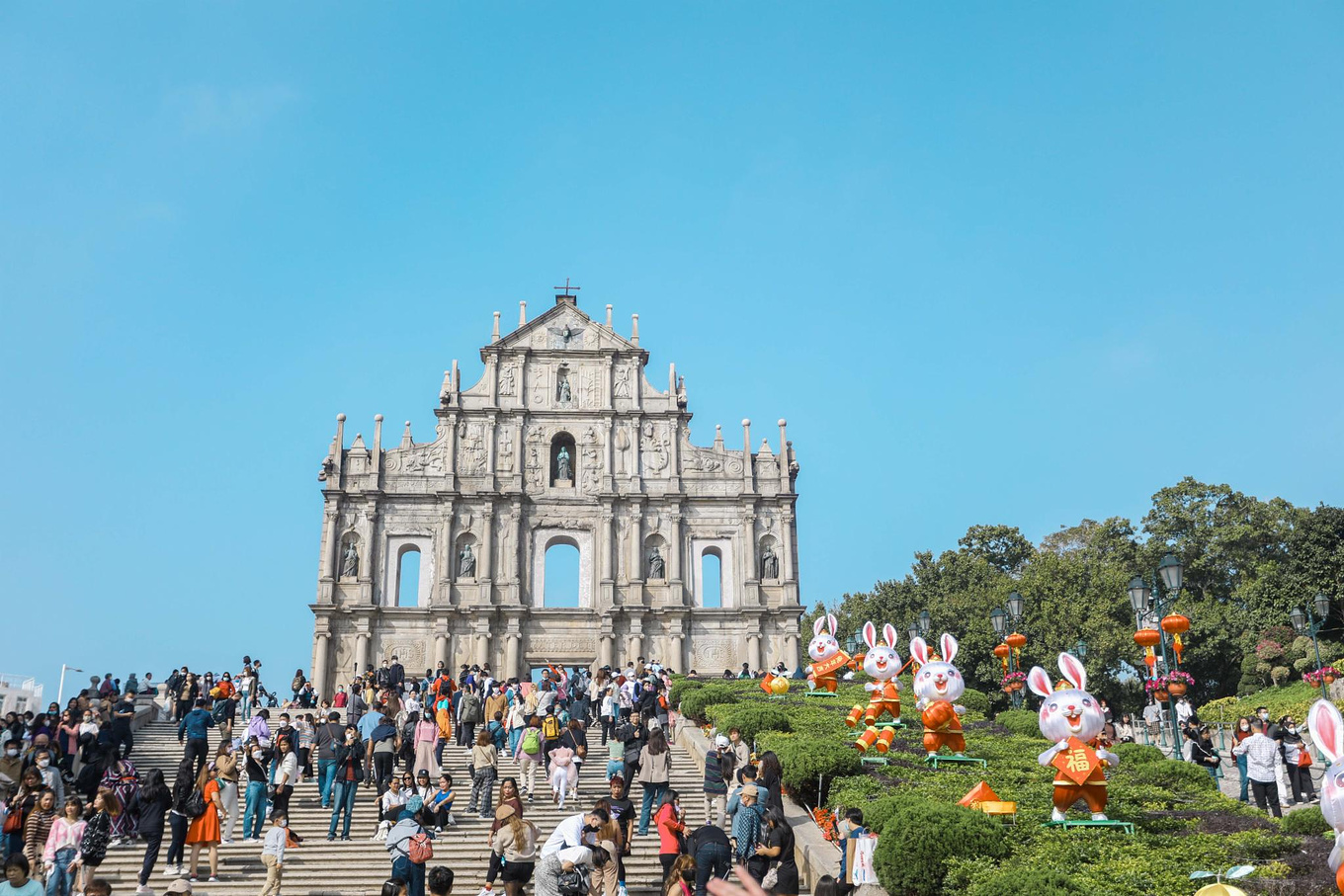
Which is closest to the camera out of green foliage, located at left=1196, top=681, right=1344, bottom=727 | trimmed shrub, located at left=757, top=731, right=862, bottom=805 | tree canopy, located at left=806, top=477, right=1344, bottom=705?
trimmed shrub, located at left=757, top=731, right=862, bottom=805

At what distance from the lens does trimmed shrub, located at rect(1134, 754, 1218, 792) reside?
18312 millimetres

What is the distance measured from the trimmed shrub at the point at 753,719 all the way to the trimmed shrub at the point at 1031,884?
10835 millimetres

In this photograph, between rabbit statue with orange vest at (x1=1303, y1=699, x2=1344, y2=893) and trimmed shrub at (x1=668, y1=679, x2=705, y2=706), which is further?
trimmed shrub at (x1=668, y1=679, x2=705, y2=706)

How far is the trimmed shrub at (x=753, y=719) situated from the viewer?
22.3m

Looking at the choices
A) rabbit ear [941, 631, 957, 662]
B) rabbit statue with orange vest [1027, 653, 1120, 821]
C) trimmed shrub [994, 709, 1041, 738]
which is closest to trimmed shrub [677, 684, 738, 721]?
trimmed shrub [994, 709, 1041, 738]

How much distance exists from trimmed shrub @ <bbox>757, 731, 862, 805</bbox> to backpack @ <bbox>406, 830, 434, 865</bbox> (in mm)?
6633

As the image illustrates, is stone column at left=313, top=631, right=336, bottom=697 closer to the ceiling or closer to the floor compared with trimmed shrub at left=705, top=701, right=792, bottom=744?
closer to the ceiling

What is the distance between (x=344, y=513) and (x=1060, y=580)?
86.8ft

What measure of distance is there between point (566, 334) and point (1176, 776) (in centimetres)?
3195

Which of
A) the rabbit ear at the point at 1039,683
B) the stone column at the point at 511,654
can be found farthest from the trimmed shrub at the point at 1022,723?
the stone column at the point at 511,654

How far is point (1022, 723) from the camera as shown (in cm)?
2533

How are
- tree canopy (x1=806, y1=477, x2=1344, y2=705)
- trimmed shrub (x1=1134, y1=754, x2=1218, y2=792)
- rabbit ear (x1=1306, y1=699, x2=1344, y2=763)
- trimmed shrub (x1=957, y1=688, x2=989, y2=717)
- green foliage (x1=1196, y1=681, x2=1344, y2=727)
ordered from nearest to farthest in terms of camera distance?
rabbit ear (x1=1306, y1=699, x2=1344, y2=763) < trimmed shrub (x1=1134, y1=754, x2=1218, y2=792) < trimmed shrub (x1=957, y1=688, x2=989, y2=717) < green foliage (x1=1196, y1=681, x2=1344, y2=727) < tree canopy (x1=806, y1=477, x2=1344, y2=705)

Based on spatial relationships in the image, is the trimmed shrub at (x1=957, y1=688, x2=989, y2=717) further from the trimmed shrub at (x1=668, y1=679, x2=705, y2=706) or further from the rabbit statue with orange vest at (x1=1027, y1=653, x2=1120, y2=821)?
the rabbit statue with orange vest at (x1=1027, y1=653, x2=1120, y2=821)

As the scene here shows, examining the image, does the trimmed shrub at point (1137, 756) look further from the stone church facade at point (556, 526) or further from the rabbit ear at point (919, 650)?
the stone church facade at point (556, 526)
